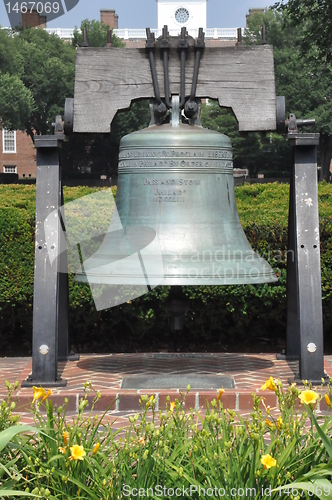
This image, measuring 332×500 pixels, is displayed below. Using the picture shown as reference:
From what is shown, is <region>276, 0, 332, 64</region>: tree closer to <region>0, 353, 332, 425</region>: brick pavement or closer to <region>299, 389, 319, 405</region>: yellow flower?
<region>0, 353, 332, 425</region>: brick pavement

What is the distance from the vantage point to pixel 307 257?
4953mm

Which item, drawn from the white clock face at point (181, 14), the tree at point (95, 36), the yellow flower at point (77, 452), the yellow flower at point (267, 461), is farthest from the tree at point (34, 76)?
Result: the white clock face at point (181, 14)

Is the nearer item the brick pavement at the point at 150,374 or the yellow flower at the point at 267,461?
the yellow flower at the point at 267,461

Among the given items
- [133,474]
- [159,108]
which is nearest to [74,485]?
[133,474]

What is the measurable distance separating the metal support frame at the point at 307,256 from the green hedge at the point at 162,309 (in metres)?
1.67

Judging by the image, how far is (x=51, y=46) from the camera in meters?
41.9

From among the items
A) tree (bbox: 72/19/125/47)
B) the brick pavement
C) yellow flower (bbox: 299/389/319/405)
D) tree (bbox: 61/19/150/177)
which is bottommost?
the brick pavement

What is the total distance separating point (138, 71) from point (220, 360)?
2.36 m

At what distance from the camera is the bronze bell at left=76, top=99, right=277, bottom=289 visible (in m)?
4.68

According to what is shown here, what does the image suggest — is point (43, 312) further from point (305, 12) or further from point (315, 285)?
point (305, 12)

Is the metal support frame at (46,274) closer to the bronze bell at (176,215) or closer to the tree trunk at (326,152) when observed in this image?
the bronze bell at (176,215)

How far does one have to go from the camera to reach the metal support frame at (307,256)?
4848 millimetres

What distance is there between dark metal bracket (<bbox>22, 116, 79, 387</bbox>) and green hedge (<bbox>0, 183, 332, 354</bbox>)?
1732 mm

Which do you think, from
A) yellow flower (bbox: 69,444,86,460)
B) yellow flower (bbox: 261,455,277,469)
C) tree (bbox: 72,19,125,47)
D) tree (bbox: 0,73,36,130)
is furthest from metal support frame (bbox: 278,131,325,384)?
tree (bbox: 72,19,125,47)
